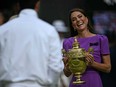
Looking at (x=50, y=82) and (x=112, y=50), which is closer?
(x=50, y=82)

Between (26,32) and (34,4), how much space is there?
0.34m

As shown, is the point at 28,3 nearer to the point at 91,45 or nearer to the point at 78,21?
the point at 78,21

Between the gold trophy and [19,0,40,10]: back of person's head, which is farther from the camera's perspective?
[19,0,40,10]: back of person's head

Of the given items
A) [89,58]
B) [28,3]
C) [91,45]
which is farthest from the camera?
[28,3]

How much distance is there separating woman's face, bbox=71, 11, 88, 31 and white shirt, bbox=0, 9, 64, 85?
23 centimetres

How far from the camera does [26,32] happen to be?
606cm

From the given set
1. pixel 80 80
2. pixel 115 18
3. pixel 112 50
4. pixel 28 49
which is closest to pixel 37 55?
pixel 28 49

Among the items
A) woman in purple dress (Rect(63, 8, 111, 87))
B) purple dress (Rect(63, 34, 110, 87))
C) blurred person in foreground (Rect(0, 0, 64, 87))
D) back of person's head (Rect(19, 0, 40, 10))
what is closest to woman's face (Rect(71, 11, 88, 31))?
woman in purple dress (Rect(63, 8, 111, 87))

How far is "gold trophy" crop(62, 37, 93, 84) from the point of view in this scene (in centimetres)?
599

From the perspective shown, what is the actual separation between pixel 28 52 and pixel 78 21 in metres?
0.57

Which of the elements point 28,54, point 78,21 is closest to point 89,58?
point 78,21

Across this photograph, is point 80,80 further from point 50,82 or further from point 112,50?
point 112,50

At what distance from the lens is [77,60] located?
6105mm

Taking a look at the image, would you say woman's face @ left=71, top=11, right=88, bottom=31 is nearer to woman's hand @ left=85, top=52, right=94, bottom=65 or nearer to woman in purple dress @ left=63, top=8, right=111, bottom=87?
woman in purple dress @ left=63, top=8, right=111, bottom=87
